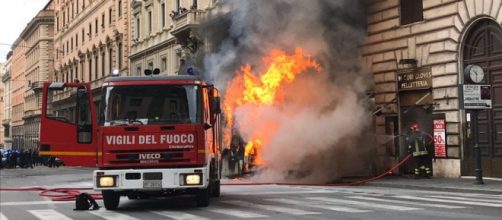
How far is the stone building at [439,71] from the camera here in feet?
62.6

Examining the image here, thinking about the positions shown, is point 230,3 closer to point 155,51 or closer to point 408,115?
point 408,115

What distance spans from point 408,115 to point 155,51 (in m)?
26.3

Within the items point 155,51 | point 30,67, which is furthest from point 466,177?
point 30,67

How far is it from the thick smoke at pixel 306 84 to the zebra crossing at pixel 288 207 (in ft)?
19.2

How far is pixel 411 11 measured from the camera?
72.7 feet

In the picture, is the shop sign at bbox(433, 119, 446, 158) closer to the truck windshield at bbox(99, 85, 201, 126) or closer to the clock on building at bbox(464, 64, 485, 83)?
the clock on building at bbox(464, 64, 485, 83)

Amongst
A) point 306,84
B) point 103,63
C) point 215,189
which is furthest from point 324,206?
point 103,63

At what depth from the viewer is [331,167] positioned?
816 inches

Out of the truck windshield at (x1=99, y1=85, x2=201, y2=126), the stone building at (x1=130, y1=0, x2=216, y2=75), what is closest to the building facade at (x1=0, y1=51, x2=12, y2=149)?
the stone building at (x1=130, y1=0, x2=216, y2=75)

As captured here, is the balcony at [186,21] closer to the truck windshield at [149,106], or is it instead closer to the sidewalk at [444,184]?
the sidewalk at [444,184]

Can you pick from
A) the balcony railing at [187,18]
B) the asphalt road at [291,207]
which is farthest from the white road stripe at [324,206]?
the balcony railing at [187,18]

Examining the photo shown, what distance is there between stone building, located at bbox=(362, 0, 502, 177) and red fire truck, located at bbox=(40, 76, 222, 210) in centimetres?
902

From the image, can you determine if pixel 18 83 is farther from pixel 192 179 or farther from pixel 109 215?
pixel 192 179

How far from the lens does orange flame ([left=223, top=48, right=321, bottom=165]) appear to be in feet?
69.5
